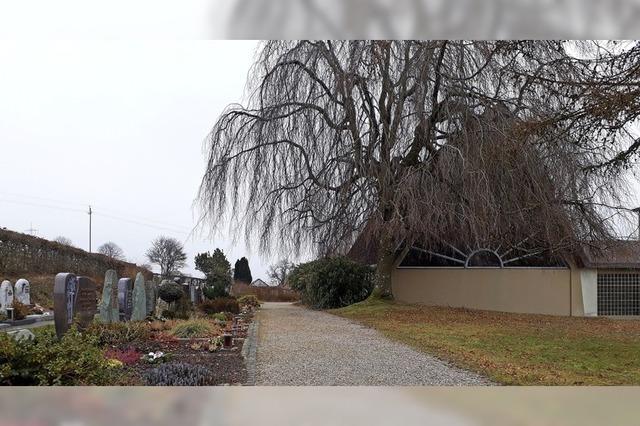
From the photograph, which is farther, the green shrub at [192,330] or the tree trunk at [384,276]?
the tree trunk at [384,276]

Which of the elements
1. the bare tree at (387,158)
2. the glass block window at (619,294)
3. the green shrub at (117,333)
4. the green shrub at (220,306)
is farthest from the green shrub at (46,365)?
the glass block window at (619,294)

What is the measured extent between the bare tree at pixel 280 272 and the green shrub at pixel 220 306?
2.08 m

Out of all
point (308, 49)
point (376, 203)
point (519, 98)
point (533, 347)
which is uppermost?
point (308, 49)

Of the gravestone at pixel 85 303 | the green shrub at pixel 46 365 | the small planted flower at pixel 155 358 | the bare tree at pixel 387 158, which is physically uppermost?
the bare tree at pixel 387 158

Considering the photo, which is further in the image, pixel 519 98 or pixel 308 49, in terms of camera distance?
pixel 308 49

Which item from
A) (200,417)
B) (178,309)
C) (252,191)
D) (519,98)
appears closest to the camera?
(200,417)

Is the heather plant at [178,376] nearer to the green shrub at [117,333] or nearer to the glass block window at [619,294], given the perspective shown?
the green shrub at [117,333]

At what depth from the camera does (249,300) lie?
46.5ft

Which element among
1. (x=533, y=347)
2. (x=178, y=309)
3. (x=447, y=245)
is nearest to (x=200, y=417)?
(x=533, y=347)

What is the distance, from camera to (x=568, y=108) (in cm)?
932

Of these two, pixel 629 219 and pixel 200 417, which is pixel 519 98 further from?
pixel 200 417

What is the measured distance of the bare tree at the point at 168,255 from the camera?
461 inches

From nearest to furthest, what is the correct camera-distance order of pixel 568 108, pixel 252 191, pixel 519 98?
pixel 568 108 → pixel 519 98 → pixel 252 191

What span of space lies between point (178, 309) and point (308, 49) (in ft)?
23.4
